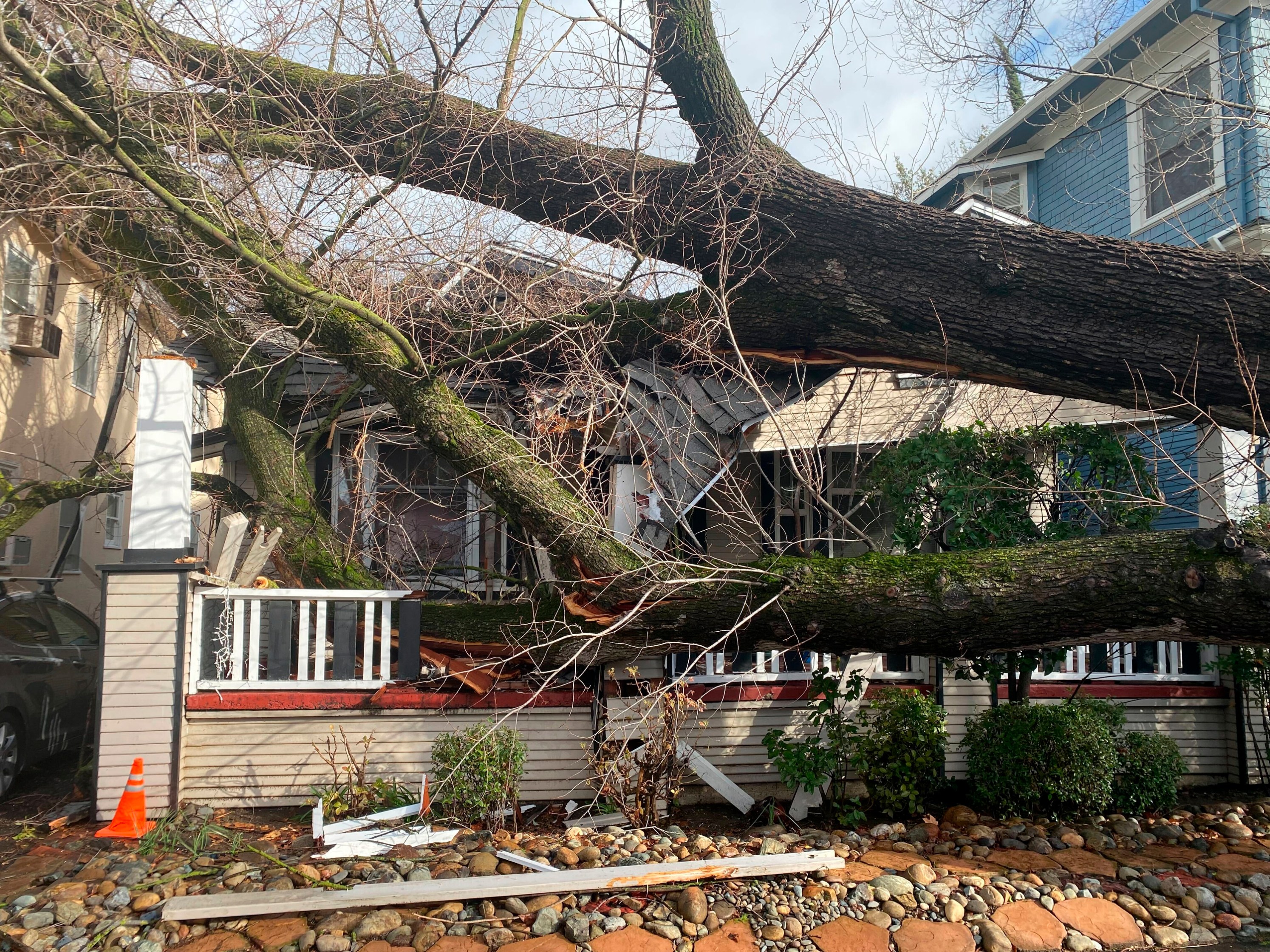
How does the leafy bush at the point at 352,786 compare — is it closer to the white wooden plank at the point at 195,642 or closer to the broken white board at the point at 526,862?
the white wooden plank at the point at 195,642

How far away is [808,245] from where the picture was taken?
7.32 m

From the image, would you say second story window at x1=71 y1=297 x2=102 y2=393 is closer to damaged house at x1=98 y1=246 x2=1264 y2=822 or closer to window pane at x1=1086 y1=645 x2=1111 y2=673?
damaged house at x1=98 y1=246 x2=1264 y2=822

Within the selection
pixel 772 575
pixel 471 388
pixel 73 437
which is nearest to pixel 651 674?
pixel 772 575

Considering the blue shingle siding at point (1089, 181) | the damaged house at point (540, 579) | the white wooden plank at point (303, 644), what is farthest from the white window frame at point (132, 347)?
the blue shingle siding at point (1089, 181)

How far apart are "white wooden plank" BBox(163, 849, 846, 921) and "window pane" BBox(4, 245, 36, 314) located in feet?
30.0

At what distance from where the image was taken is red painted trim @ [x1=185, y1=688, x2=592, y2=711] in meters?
6.14

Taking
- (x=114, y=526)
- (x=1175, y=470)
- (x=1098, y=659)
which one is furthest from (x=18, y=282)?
(x=1175, y=470)

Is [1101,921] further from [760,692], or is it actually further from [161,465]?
[161,465]

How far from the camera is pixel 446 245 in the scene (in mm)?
8117

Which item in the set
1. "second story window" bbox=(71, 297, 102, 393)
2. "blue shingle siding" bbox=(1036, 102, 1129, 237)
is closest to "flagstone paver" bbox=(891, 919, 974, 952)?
"blue shingle siding" bbox=(1036, 102, 1129, 237)

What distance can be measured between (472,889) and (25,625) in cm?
521

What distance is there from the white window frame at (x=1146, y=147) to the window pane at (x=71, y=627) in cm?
1197

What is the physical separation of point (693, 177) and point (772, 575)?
3808 millimetres

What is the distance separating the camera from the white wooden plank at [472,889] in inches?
174
